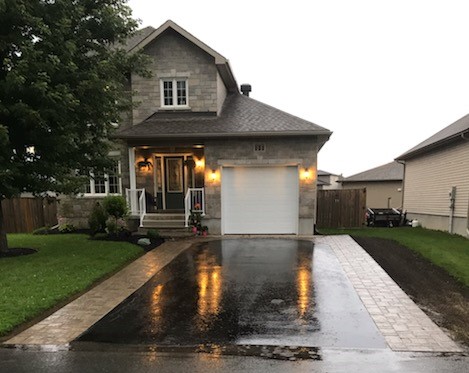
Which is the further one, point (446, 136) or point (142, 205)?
point (446, 136)

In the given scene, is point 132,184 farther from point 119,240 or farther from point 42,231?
point 42,231

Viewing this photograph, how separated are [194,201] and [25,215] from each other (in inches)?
299

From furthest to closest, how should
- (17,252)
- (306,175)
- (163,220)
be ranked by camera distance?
(163,220)
(306,175)
(17,252)

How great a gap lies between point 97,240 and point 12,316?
5948 mm

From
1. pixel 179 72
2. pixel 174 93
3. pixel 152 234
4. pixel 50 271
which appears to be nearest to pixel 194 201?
pixel 152 234

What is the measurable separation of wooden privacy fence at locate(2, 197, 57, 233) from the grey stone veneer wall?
744 cm

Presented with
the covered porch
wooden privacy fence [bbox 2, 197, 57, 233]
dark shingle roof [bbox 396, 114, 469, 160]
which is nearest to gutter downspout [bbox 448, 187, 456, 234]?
dark shingle roof [bbox 396, 114, 469, 160]

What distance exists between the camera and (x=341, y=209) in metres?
13.4

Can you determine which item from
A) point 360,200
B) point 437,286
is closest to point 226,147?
point 360,200

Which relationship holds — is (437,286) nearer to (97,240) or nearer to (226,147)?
(226,147)

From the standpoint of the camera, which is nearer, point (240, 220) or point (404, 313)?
point (404, 313)

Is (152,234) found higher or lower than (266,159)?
lower

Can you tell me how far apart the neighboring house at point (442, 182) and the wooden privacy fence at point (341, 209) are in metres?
3.42

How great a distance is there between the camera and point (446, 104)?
171 ft
